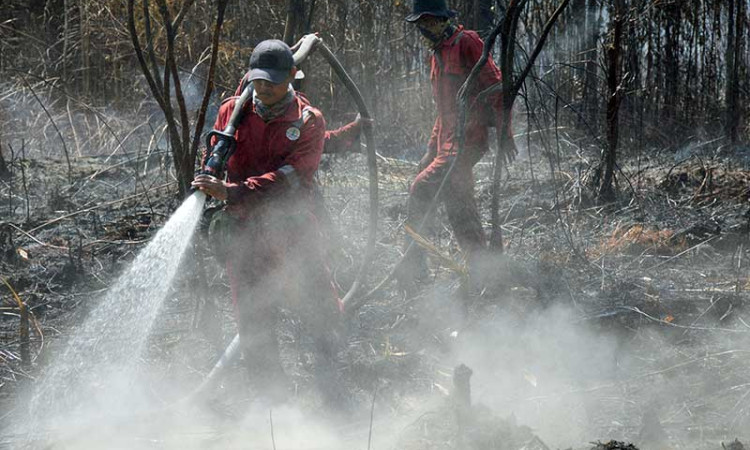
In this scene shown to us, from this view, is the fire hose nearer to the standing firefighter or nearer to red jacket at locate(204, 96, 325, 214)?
red jacket at locate(204, 96, 325, 214)

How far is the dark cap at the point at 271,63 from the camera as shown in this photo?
3982 mm

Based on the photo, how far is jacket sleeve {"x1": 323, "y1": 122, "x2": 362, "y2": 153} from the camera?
471 centimetres

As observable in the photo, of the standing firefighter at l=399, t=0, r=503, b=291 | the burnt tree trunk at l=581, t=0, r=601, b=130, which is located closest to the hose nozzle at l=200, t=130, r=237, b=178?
the standing firefighter at l=399, t=0, r=503, b=291

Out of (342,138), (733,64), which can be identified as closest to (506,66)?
(342,138)

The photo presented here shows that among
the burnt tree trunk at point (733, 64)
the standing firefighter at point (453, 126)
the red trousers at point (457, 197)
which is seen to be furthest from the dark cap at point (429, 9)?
the burnt tree trunk at point (733, 64)

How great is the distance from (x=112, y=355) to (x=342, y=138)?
189 centimetres

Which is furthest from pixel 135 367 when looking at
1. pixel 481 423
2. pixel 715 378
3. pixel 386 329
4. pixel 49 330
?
pixel 715 378

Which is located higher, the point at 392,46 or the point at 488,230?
the point at 392,46

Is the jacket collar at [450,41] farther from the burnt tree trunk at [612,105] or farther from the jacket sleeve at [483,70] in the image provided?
the burnt tree trunk at [612,105]

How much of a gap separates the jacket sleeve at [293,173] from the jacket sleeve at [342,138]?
419 millimetres

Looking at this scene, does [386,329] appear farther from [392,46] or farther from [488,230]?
[392,46]

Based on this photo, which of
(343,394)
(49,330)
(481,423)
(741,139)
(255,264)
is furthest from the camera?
(741,139)

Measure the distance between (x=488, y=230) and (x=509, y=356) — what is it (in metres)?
2.23

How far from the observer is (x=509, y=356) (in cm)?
486
